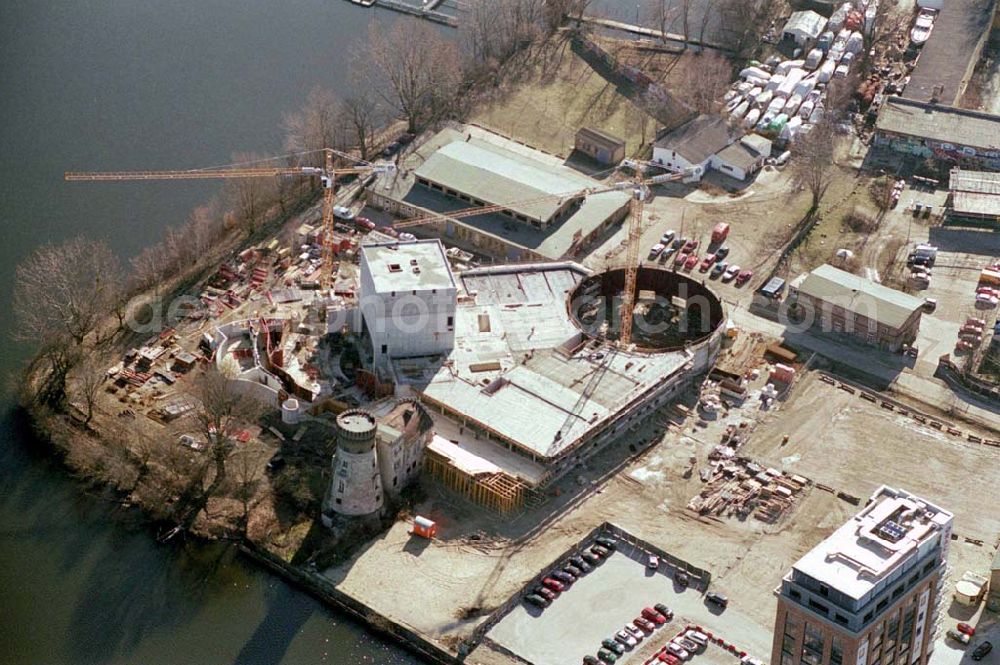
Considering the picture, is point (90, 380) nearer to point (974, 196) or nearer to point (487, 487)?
point (487, 487)

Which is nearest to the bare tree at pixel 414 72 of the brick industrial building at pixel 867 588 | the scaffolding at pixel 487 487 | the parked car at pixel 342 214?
the parked car at pixel 342 214

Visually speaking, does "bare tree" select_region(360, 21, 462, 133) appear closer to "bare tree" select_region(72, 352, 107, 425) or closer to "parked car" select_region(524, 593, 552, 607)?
"bare tree" select_region(72, 352, 107, 425)

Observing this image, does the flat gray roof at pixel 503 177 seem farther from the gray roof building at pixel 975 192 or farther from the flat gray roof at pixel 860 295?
the gray roof building at pixel 975 192

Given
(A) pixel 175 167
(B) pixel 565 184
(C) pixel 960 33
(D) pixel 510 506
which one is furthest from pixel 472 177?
(C) pixel 960 33

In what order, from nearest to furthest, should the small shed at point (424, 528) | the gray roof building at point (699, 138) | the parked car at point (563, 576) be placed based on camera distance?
the parked car at point (563, 576) < the small shed at point (424, 528) < the gray roof building at point (699, 138)

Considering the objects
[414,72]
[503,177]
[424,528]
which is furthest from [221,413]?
[414,72]

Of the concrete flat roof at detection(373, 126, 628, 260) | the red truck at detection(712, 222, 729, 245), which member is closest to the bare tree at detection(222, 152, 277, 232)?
the concrete flat roof at detection(373, 126, 628, 260)

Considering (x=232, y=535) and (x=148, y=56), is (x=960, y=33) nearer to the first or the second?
(x=148, y=56)
